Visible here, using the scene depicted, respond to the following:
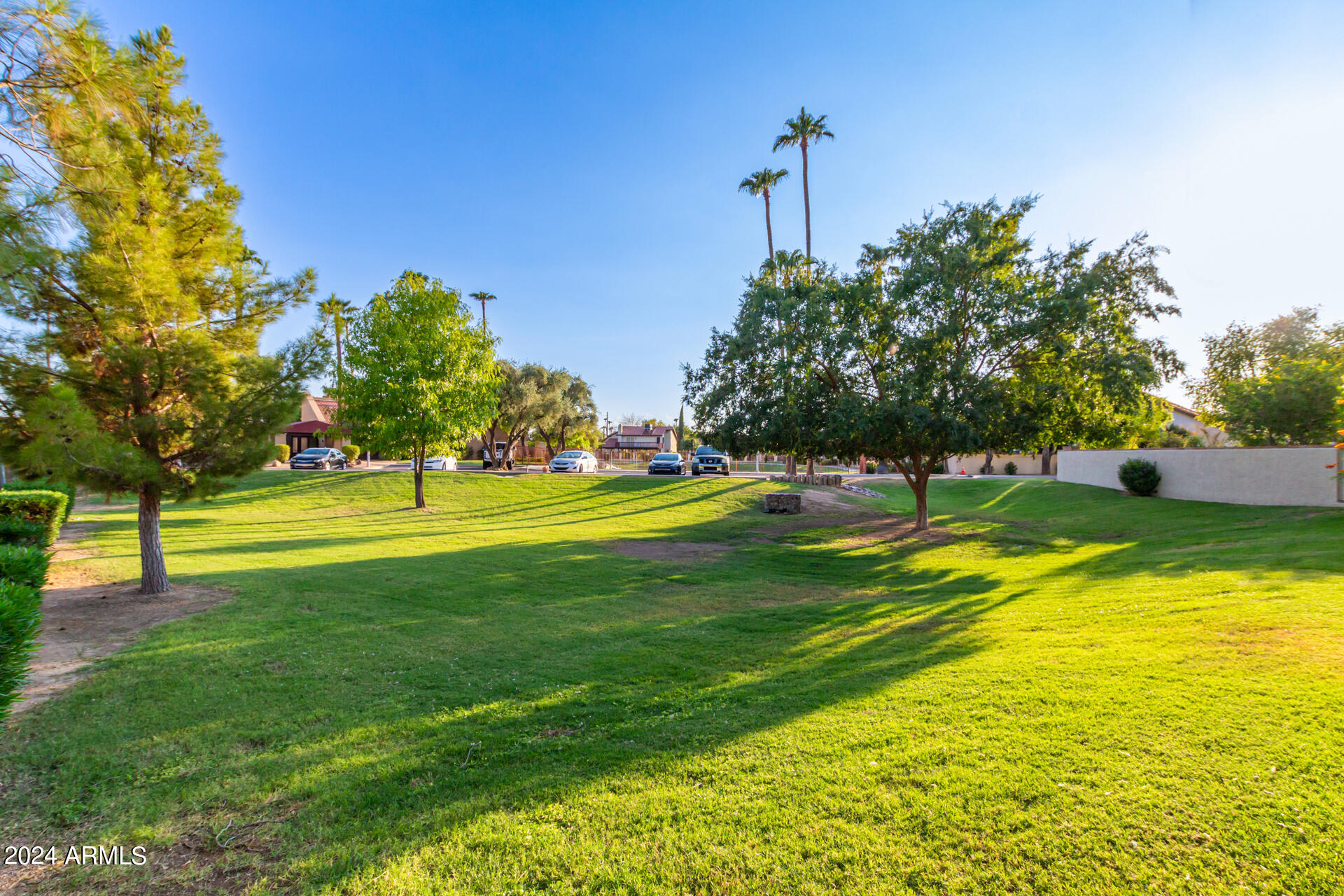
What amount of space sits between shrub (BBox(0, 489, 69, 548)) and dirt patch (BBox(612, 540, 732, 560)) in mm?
11267

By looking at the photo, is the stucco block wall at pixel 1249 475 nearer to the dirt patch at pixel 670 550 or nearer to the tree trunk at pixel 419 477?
the dirt patch at pixel 670 550

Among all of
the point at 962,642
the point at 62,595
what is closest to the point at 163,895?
the point at 962,642

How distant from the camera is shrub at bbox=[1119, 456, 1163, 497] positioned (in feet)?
81.8

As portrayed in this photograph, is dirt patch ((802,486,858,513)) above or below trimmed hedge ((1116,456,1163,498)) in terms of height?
below

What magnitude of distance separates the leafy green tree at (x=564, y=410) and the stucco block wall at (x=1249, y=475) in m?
39.5

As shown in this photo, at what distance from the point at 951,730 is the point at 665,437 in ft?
321

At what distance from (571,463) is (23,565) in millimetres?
31487

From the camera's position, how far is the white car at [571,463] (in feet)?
120

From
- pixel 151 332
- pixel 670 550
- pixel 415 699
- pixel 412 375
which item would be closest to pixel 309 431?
pixel 412 375

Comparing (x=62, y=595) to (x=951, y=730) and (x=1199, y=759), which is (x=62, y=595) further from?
(x=1199, y=759)

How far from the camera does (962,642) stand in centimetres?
748

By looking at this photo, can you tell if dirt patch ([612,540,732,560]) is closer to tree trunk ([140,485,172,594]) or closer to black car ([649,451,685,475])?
tree trunk ([140,485,172,594])

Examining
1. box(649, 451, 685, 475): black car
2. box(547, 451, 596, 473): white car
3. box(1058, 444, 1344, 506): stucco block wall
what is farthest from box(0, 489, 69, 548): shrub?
box(1058, 444, 1344, 506): stucco block wall

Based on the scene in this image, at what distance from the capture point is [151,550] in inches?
363
